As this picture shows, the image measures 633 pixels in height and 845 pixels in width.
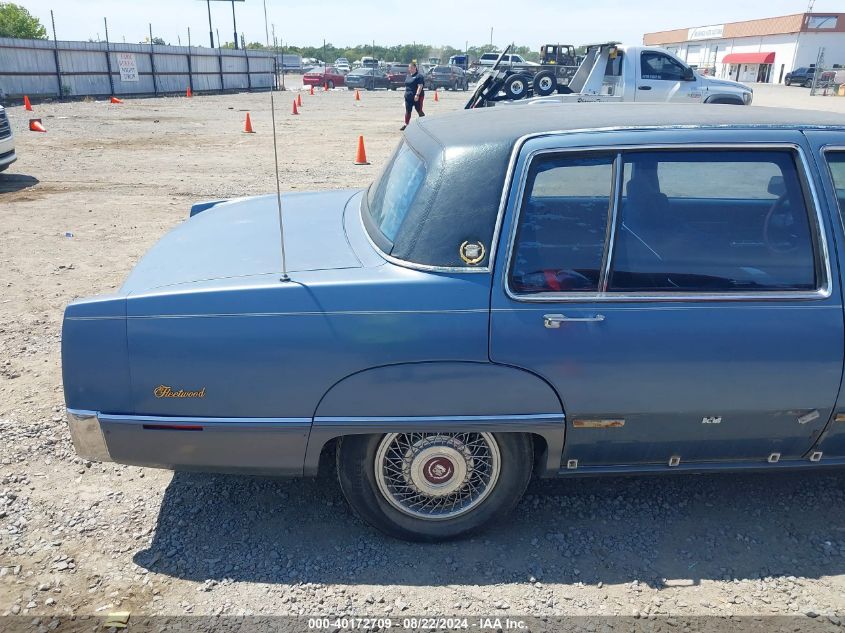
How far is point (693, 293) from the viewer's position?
2729mm

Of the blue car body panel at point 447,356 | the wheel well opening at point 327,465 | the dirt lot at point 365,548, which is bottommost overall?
the dirt lot at point 365,548

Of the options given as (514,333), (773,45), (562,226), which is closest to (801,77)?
(773,45)

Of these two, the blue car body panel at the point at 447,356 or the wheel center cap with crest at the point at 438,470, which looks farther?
the wheel center cap with crest at the point at 438,470

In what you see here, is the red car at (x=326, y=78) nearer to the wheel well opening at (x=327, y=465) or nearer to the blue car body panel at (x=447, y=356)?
the wheel well opening at (x=327, y=465)

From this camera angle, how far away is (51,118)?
21.2m

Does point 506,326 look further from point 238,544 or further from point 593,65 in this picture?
point 593,65

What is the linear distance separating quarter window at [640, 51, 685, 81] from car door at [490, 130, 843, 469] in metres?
14.5

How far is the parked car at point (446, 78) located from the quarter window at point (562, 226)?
43945 mm

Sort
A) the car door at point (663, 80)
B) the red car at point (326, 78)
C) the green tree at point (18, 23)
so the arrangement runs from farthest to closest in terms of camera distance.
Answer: the green tree at point (18, 23)
the red car at point (326, 78)
the car door at point (663, 80)

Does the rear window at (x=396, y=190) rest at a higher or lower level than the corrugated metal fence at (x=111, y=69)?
lower

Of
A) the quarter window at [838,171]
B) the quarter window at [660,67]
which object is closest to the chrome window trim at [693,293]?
the quarter window at [838,171]

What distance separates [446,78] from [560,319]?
146 ft

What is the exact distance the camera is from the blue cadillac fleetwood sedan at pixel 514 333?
262 cm

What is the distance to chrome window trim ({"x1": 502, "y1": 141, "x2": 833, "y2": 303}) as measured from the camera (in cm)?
266
